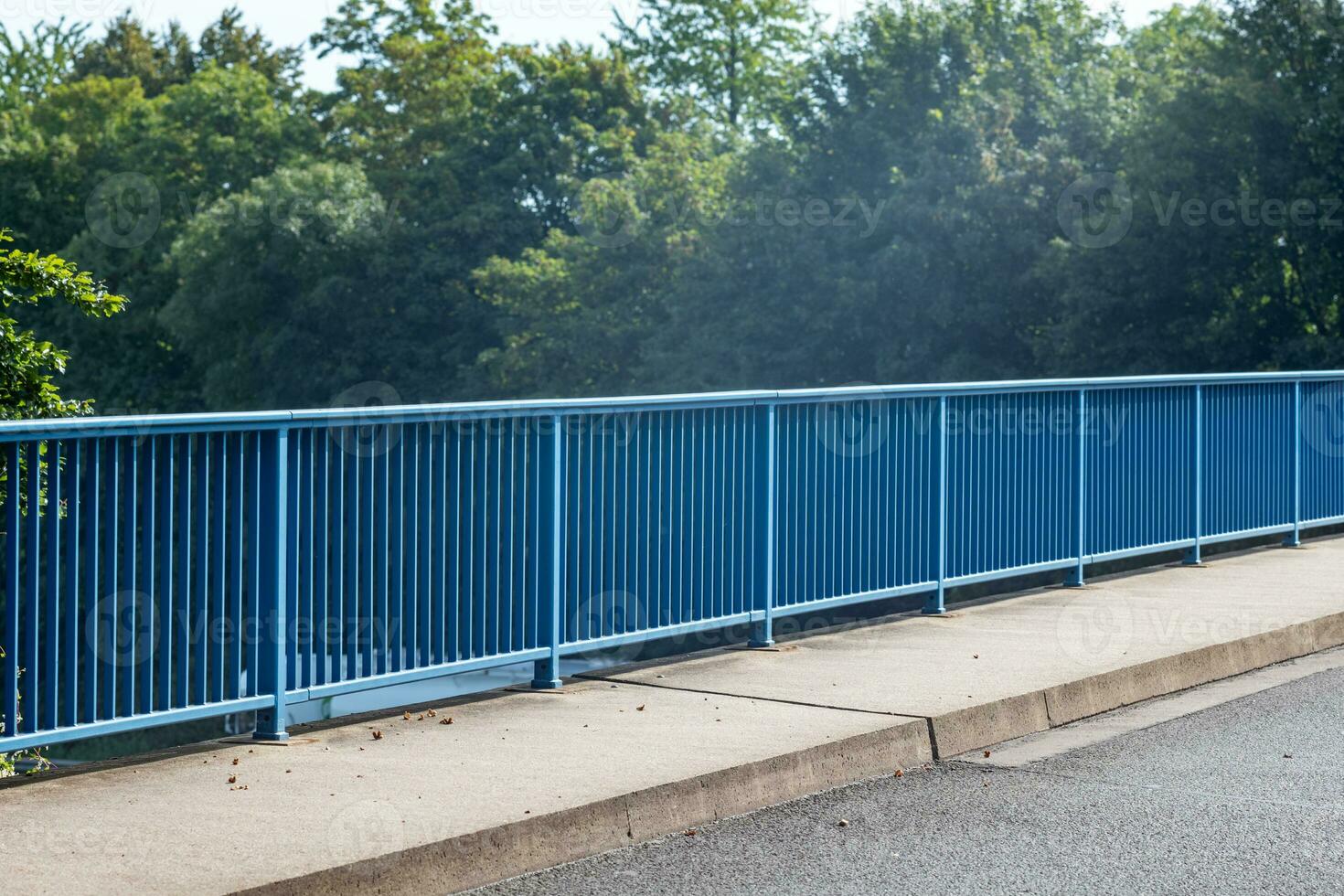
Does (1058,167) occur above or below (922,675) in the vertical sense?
above

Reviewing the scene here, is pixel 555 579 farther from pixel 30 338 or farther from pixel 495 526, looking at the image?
pixel 30 338

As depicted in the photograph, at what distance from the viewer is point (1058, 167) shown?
41.0 m

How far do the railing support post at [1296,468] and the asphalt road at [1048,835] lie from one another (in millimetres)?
6420

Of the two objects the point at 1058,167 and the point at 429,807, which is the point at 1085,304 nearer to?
the point at 1058,167

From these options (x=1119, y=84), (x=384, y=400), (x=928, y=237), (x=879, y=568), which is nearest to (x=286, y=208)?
(x=384, y=400)

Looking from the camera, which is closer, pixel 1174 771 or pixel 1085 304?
pixel 1174 771

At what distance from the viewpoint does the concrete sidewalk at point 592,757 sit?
4.69 m

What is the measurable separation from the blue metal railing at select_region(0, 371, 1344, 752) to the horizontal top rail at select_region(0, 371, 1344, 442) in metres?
0.02

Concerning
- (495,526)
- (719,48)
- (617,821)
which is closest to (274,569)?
(495,526)

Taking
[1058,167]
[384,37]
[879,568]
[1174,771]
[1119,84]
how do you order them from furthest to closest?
[384,37]
[1119,84]
[1058,167]
[879,568]
[1174,771]

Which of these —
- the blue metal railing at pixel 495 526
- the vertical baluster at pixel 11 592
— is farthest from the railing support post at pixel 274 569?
the vertical baluster at pixel 11 592

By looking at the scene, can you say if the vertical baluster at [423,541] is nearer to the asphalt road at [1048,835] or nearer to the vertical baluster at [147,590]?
the vertical baluster at [147,590]

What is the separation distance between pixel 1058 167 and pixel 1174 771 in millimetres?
36400

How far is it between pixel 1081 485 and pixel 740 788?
540 cm
